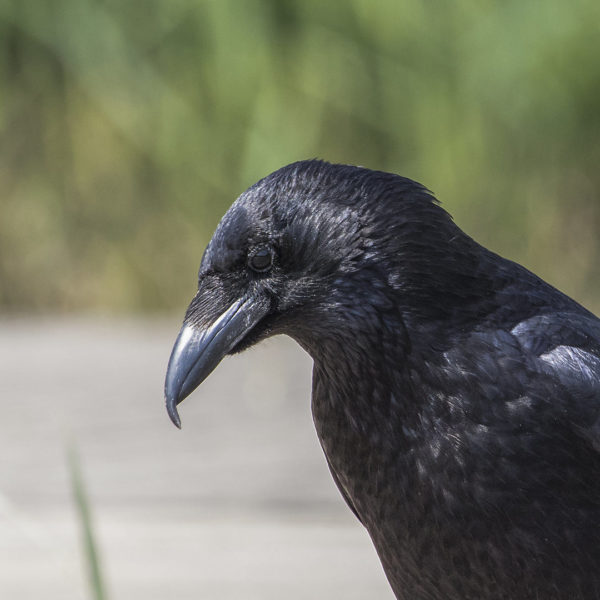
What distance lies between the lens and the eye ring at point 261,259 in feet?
6.81

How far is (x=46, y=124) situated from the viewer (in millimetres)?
6141

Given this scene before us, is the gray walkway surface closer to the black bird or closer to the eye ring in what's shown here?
the black bird

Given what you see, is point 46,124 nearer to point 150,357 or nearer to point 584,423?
point 150,357

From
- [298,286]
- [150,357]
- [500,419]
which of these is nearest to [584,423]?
[500,419]

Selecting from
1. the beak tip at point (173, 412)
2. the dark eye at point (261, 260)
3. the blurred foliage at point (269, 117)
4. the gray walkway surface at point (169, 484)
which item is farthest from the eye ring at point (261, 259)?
the blurred foliage at point (269, 117)

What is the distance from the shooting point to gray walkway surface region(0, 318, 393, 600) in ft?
11.0

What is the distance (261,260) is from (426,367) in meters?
0.30

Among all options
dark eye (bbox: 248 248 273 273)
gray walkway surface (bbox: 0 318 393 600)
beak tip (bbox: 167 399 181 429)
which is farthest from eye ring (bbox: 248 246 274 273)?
gray walkway surface (bbox: 0 318 393 600)

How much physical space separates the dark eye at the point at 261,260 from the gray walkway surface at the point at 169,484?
135 centimetres

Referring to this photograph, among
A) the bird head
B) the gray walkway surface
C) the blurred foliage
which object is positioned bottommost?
the gray walkway surface

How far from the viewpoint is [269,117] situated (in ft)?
18.4

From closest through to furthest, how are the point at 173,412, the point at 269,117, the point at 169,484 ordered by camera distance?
the point at 173,412
the point at 169,484
the point at 269,117

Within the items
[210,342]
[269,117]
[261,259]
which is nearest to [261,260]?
[261,259]

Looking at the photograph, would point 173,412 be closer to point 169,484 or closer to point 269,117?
point 169,484
